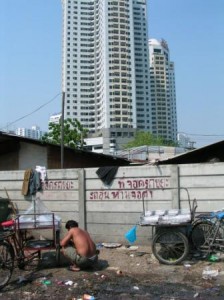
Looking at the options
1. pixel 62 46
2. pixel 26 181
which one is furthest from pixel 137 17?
pixel 26 181

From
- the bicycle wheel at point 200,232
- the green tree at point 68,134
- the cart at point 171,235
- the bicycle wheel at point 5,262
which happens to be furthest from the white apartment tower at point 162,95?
the bicycle wheel at point 5,262

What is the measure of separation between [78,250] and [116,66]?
81.2 m

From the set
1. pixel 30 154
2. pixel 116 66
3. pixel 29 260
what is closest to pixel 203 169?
pixel 29 260

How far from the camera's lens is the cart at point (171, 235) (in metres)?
7.72

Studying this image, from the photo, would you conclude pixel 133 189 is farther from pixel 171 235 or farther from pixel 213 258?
pixel 213 258

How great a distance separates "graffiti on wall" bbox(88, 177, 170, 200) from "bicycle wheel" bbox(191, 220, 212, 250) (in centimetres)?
131

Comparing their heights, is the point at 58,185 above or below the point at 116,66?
below

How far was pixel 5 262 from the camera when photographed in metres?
6.64

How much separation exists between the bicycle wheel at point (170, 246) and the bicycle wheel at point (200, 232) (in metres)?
0.42

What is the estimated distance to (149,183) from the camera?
9320 mm

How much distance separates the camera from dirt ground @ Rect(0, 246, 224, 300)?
6012 millimetres

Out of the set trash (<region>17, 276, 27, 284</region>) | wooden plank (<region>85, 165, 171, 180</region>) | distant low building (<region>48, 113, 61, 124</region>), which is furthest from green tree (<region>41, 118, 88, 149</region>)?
trash (<region>17, 276, 27, 284</region>)

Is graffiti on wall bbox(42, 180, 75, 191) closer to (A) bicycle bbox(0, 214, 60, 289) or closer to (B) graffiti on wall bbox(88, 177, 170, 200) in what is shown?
(B) graffiti on wall bbox(88, 177, 170, 200)

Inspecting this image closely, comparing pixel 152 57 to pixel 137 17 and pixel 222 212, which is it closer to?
pixel 137 17
